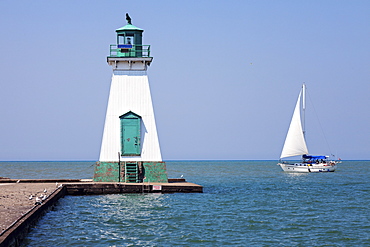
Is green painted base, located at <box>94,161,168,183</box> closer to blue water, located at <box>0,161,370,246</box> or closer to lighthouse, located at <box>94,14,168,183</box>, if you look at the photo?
lighthouse, located at <box>94,14,168,183</box>

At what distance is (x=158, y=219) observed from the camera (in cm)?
2252

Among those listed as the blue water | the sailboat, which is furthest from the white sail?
the blue water

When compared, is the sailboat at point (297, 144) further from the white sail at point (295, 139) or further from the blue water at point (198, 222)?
the blue water at point (198, 222)

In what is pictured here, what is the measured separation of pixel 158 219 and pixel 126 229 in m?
2.67

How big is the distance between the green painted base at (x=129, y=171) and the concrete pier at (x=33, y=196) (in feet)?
2.44

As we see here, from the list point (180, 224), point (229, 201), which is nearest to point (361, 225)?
point (180, 224)

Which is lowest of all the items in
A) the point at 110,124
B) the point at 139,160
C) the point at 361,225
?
the point at 361,225

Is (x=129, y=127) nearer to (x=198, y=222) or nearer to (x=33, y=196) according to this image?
(x=33, y=196)

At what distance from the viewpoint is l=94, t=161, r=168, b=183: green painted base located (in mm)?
31266

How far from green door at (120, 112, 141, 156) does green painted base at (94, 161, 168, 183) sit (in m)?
0.68

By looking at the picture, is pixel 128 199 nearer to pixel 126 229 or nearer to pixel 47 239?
pixel 126 229

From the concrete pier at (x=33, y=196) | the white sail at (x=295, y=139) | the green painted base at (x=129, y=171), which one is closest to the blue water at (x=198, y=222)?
the concrete pier at (x=33, y=196)

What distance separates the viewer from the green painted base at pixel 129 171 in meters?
31.3

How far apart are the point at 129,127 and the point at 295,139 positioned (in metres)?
48.7
